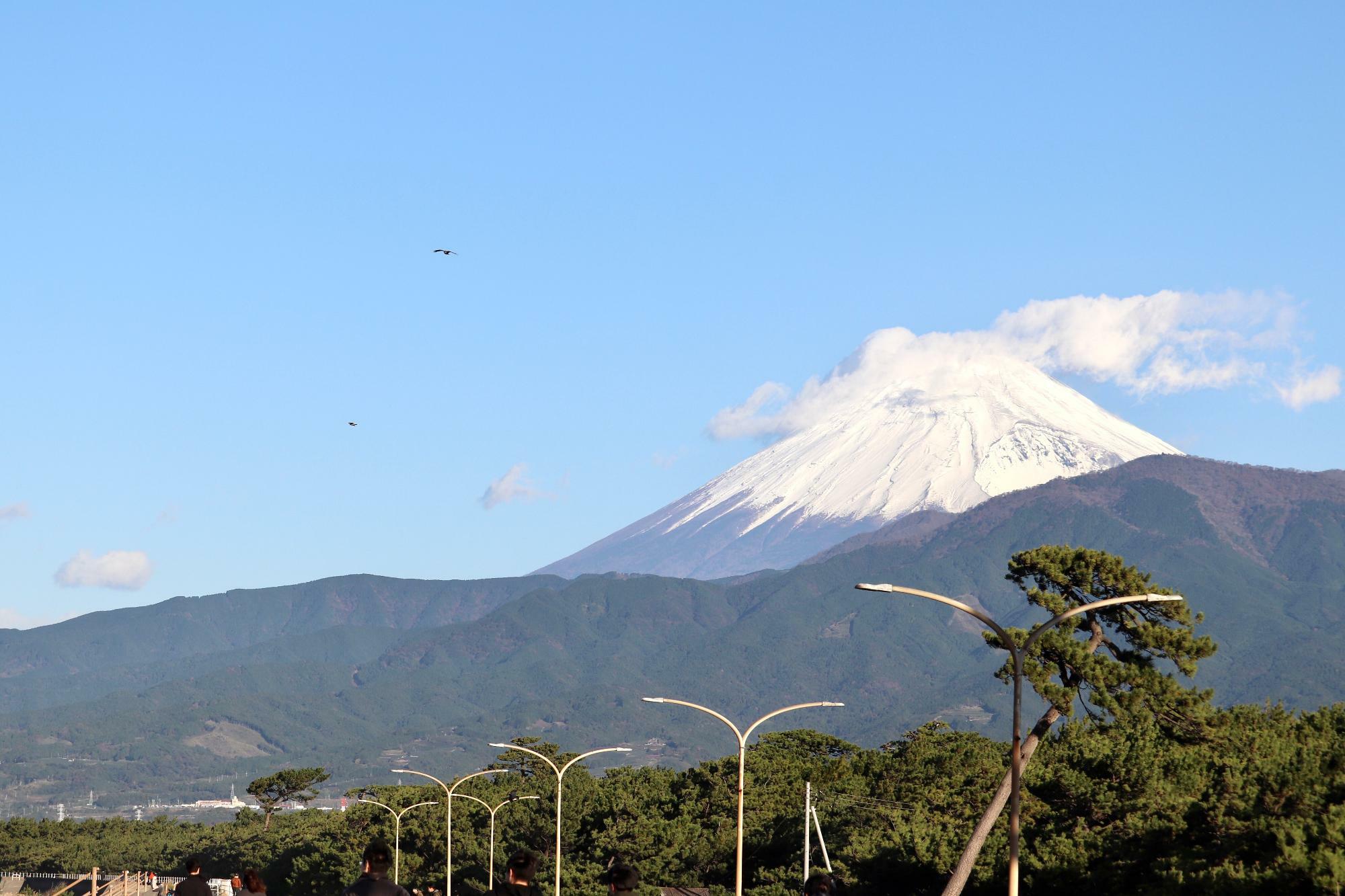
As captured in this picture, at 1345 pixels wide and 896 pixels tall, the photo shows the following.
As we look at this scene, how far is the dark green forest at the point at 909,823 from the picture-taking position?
5125cm

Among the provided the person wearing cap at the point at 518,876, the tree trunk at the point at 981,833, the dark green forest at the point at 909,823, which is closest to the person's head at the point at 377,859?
the person wearing cap at the point at 518,876

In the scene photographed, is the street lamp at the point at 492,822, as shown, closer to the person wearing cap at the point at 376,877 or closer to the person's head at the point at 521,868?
the person wearing cap at the point at 376,877

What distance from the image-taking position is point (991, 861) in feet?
210

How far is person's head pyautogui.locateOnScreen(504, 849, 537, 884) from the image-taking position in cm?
1845

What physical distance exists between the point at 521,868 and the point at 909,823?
61686mm

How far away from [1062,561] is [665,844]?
4699cm

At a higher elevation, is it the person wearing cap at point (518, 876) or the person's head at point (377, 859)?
the person's head at point (377, 859)

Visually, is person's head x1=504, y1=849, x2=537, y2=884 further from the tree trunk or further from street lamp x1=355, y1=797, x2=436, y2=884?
street lamp x1=355, y1=797, x2=436, y2=884

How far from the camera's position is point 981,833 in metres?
64.2

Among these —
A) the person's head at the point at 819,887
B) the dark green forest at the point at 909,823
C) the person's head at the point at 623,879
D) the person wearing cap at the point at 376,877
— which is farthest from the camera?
the dark green forest at the point at 909,823

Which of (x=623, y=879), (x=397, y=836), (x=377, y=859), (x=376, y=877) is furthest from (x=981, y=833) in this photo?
(x=397, y=836)

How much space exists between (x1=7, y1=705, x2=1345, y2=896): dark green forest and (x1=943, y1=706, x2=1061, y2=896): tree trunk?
2.47 feet

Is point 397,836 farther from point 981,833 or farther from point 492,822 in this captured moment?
point 981,833

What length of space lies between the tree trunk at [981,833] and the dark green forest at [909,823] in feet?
2.47
